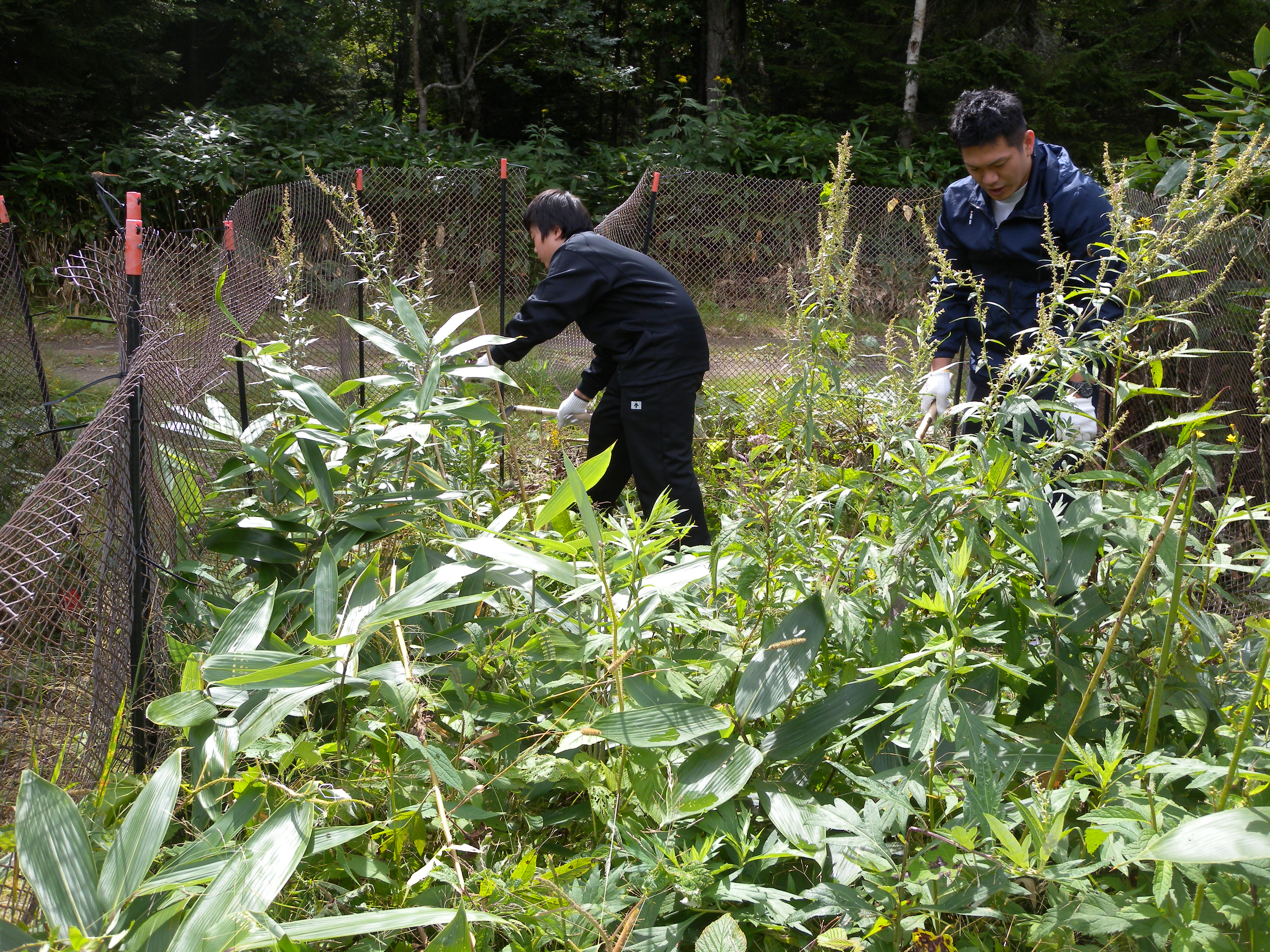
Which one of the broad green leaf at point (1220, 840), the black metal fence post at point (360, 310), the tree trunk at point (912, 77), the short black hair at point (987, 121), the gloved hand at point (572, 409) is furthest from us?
the tree trunk at point (912, 77)

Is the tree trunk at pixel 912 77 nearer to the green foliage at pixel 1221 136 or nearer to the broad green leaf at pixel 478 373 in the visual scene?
the green foliage at pixel 1221 136

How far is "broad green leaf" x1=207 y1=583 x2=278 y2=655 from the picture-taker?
1269 mm

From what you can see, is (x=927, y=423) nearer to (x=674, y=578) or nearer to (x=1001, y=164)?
(x=674, y=578)

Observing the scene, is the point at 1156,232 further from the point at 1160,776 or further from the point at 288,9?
the point at 288,9

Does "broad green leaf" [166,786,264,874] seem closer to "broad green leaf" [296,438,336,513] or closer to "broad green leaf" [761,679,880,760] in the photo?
"broad green leaf" [296,438,336,513]

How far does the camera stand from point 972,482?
1.34 metres

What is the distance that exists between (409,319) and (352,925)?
1018mm

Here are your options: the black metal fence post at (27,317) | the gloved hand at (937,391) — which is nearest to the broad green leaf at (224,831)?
the gloved hand at (937,391)

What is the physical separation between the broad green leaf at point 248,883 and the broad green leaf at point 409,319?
83cm

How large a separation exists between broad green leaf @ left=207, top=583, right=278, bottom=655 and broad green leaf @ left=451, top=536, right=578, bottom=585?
0.33 metres

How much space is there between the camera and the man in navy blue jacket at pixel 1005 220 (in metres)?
3.06

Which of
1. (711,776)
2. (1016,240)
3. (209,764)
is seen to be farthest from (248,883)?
(1016,240)

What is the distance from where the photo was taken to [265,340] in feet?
17.2

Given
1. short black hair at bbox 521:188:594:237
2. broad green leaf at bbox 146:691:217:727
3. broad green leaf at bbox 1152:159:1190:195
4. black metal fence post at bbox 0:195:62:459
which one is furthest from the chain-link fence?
broad green leaf at bbox 1152:159:1190:195
